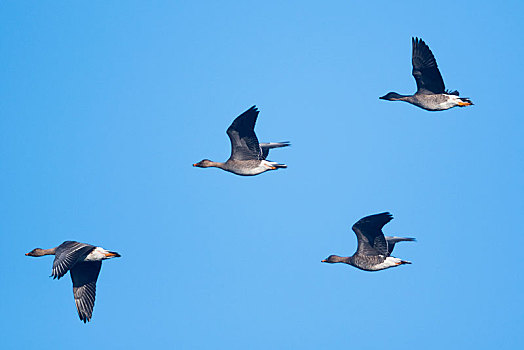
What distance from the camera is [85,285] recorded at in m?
22.1

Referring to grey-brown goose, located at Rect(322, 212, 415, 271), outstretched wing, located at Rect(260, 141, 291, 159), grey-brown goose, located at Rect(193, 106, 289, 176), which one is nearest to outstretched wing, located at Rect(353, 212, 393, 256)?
grey-brown goose, located at Rect(322, 212, 415, 271)

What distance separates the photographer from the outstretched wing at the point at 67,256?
19.2 meters

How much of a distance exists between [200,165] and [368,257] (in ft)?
21.6

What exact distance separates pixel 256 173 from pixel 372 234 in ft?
14.0

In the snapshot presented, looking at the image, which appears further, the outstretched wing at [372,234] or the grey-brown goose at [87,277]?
the outstretched wing at [372,234]

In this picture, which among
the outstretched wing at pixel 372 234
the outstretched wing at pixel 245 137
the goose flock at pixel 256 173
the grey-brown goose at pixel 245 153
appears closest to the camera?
the goose flock at pixel 256 173

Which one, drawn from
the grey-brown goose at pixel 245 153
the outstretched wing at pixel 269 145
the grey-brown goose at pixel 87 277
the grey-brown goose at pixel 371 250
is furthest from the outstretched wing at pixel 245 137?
the grey-brown goose at pixel 87 277

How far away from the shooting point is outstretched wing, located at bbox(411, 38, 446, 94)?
24.4m

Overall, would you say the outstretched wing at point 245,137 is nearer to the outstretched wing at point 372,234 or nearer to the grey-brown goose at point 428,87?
the outstretched wing at point 372,234

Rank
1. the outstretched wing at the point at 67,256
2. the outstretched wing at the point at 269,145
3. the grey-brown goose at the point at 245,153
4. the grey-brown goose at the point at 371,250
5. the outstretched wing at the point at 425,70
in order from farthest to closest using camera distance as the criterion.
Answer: the outstretched wing at the point at 269,145, the outstretched wing at the point at 425,70, the grey-brown goose at the point at 245,153, the grey-brown goose at the point at 371,250, the outstretched wing at the point at 67,256

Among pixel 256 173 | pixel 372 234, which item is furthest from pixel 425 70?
pixel 256 173

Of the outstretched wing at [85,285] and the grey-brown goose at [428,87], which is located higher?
the grey-brown goose at [428,87]

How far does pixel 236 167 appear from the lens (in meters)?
25.0

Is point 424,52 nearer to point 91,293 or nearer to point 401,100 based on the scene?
point 401,100
